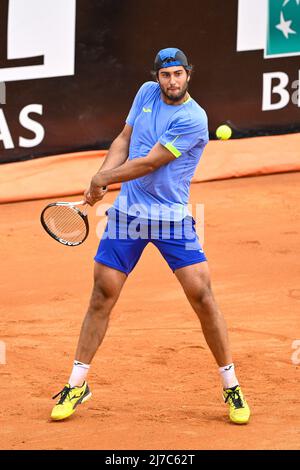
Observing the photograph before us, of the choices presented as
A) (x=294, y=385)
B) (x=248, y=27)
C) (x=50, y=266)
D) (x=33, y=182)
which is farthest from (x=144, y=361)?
(x=248, y=27)

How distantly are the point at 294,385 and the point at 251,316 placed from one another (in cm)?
145

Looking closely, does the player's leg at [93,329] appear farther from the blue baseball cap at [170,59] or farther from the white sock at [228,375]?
the blue baseball cap at [170,59]

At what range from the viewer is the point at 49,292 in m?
8.84

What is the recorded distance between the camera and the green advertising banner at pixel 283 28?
1166 cm

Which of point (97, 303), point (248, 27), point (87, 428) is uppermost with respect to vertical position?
point (248, 27)

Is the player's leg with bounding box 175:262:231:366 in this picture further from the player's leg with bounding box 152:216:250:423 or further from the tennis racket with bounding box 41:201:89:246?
the tennis racket with bounding box 41:201:89:246

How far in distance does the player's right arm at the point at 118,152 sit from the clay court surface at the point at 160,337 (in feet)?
4.61

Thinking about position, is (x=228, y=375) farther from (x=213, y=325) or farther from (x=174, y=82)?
(x=174, y=82)

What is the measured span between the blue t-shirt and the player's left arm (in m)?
0.09

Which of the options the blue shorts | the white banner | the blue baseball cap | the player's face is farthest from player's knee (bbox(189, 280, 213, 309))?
the white banner

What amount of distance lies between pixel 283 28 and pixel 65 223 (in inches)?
230

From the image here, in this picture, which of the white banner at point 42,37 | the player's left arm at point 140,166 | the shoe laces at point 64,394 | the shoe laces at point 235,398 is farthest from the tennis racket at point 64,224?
the white banner at point 42,37

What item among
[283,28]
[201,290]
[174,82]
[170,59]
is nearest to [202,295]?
[201,290]

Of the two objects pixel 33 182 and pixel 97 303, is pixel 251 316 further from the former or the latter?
pixel 33 182
